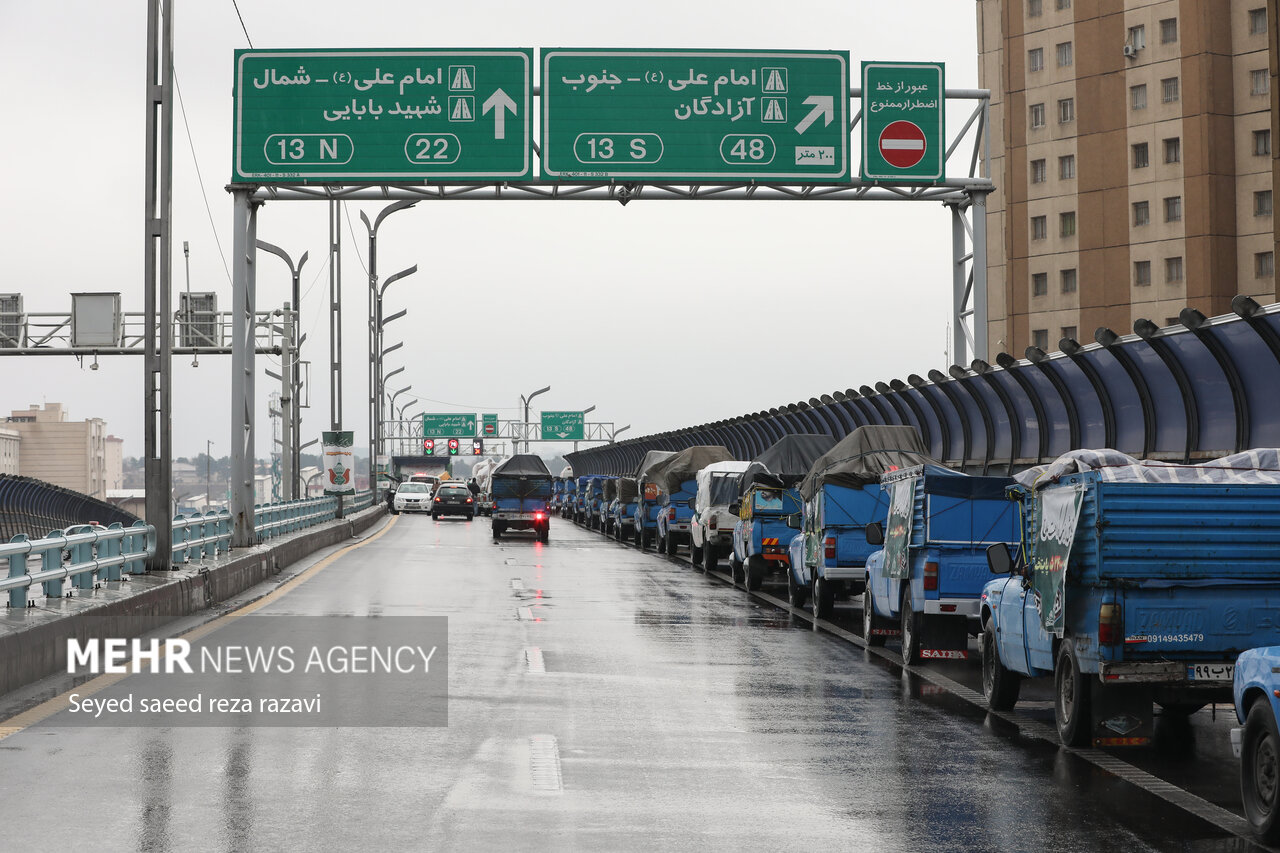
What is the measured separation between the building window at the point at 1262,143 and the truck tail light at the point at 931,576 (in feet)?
215

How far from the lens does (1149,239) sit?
7725 cm

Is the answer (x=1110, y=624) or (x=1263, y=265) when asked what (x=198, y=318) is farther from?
(x=1110, y=624)

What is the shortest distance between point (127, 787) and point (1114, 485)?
19.2 feet

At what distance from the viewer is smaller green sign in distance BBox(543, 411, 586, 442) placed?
12988 centimetres

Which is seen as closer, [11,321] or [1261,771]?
[1261,771]

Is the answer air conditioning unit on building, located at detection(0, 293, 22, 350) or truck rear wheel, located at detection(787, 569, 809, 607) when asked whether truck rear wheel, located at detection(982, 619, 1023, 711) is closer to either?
truck rear wheel, located at detection(787, 569, 809, 607)

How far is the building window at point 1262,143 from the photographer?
7319cm

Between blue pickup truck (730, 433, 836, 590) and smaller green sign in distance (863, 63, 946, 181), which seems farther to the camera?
smaller green sign in distance (863, 63, 946, 181)

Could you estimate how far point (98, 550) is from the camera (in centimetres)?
1572

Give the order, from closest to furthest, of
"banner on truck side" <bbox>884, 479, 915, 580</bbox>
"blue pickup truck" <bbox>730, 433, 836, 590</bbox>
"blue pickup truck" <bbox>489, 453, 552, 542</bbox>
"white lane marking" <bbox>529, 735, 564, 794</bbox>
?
"white lane marking" <bbox>529, 735, 564, 794</bbox> → "banner on truck side" <bbox>884, 479, 915, 580</bbox> → "blue pickup truck" <bbox>730, 433, 836, 590</bbox> → "blue pickup truck" <bbox>489, 453, 552, 542</bbox>

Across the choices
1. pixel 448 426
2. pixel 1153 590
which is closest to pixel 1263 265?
pixel 1153 590

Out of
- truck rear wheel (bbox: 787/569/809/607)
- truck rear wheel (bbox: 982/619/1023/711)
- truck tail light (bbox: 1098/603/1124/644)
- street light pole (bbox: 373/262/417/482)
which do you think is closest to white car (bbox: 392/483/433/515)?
street light pole (bbox: 373/262/417/482)

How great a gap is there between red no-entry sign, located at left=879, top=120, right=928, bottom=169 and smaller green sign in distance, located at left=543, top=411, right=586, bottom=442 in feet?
337

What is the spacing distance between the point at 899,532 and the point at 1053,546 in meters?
5.16
